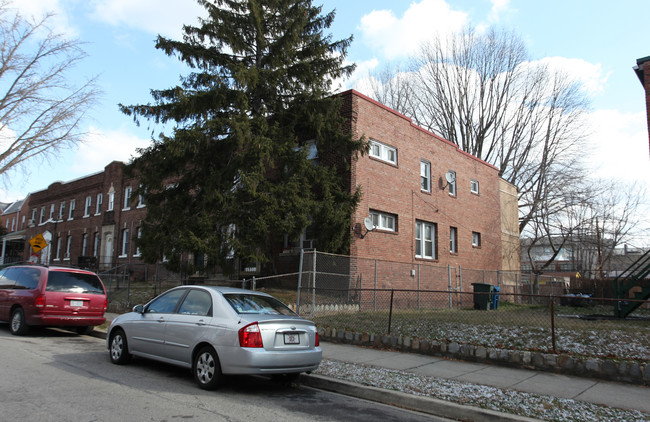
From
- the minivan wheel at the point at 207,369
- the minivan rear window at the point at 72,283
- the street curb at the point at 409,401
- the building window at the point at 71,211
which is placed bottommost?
the street curb at the point at 409,401

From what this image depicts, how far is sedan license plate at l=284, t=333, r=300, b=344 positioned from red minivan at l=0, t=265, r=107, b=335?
24.3 feet

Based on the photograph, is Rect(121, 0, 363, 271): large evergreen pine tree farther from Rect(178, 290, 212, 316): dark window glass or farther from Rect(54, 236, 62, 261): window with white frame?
Rect(54, 236, 62, 261): window with white frame

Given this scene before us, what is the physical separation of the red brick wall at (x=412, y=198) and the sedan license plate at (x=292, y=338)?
1012cm

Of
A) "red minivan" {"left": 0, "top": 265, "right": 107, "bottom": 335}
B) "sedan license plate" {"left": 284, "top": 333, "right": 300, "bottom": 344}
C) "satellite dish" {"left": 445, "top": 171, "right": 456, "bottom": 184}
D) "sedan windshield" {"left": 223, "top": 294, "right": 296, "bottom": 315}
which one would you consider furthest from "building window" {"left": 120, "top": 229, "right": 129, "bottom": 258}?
"sedan license plate" {"left": 284, "top": 333, "right": 300, "bottom": 344}

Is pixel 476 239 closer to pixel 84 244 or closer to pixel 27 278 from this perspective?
pixel 27 278

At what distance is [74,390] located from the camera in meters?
6.20

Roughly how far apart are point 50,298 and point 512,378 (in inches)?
406

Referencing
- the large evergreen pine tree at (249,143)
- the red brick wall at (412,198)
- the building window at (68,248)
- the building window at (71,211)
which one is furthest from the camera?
the building window at (71,211)

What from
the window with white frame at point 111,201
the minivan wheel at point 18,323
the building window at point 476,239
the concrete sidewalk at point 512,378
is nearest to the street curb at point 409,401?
the concrete sidewalk at point 512,378

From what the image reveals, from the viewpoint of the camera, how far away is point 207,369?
6637mm

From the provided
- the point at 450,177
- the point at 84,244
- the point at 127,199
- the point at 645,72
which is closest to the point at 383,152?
the point at 450,177

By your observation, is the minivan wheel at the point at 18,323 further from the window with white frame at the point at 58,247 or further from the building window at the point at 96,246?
the window with white frame at the point at 58,247

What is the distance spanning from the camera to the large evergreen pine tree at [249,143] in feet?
48.4

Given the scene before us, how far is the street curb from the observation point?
18.5 feet
